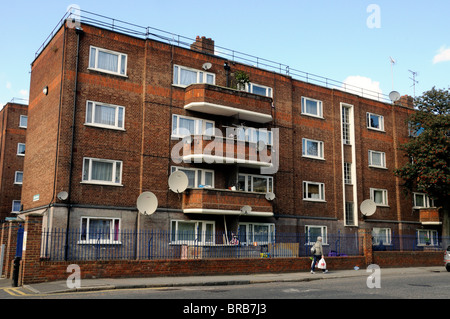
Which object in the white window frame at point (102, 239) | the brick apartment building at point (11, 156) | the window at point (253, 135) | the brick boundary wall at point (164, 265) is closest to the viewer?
the brick boundary wall at point (164, 265)

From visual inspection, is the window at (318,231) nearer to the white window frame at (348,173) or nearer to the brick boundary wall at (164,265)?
the white window frame at (348,173)

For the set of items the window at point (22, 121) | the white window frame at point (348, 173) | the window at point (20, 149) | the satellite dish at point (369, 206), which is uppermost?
the window at point (22, 121)

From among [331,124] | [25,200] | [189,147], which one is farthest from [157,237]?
[331,124]

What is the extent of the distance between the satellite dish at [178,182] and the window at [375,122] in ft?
57.4

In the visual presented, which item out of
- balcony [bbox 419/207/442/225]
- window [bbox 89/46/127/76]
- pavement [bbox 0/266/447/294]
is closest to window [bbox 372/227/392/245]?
balcony [bbox 419/207/442/225]

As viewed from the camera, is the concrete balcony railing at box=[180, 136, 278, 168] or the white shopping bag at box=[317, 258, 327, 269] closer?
the white shopping bag at box=[317, 258, 327, 269]

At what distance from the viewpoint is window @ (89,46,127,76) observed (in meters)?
24.5

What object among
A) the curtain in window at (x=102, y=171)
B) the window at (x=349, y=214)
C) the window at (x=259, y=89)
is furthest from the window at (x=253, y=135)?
the window at (x=349, y=214)

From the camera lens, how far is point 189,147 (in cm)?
2572

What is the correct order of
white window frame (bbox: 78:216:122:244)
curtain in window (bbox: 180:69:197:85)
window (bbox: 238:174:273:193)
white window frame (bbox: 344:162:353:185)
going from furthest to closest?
1. white window frame (bbox: 344:162:353:185)
2. window (bbox: 238:174:273:193)
3. curtain in window (bbox: 180:69:197:85)
4. white window frame (bbox: 78:216:122:244)

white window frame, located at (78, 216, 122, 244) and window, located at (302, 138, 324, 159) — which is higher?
window, located at (302, 138, 324, 159)

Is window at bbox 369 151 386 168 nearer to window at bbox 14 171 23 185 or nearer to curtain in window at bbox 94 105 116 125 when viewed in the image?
curtain in window at bbox 94 105 116 125

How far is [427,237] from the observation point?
36594mm

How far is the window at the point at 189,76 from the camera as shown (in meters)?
26.9
